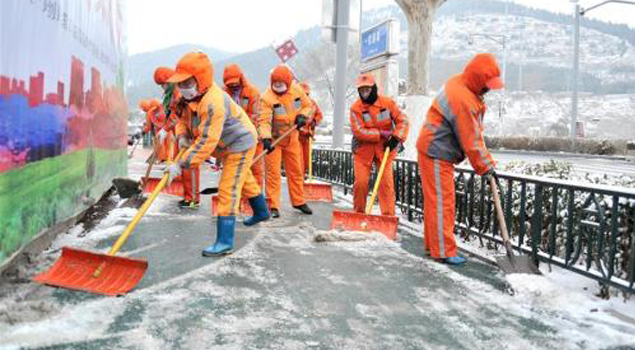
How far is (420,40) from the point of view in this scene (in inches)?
466

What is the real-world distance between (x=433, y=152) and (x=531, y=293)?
1.58 meters

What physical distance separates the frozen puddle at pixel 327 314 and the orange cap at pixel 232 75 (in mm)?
3254

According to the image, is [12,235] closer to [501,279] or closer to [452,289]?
[452,289]

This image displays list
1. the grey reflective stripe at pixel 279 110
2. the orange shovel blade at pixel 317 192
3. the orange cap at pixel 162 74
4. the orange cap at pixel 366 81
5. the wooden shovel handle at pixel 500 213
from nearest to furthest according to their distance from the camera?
1. the wooden shovel handle at pixel 500 213
2. the orange cap at pixel 366 81
3. the grey reflective stripe at pixel 279 110
4. the orange cap at pixel 162 74
5. the orange shovel blade at pixel 317 192

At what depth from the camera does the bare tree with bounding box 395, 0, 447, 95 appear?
1173 centimetres

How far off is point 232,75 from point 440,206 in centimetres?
360

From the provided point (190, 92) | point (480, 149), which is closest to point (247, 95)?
point (190, 92)

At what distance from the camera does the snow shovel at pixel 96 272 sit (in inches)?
166

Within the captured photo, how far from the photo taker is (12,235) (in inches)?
172

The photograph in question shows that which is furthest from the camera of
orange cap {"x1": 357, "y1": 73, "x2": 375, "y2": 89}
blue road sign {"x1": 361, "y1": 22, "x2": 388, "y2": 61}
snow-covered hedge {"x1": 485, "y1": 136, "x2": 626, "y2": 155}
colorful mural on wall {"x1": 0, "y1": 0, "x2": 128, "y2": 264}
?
snow-covered hedge {"x1": 485, "y1": 136, "x2": 626, "y2": 155}

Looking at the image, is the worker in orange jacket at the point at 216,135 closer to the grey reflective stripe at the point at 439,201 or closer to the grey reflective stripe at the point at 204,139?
the grey reflective stripe at the point at 204,139

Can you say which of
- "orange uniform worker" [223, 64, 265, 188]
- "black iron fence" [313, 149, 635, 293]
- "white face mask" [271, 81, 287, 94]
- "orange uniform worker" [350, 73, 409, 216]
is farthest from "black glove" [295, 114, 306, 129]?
"black iron fence" [313, 149, 635, 293]

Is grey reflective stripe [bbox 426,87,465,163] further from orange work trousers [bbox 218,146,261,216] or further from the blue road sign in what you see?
the blue road sign

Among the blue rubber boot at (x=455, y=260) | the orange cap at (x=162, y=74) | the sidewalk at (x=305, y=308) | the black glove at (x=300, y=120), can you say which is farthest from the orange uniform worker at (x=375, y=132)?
the orange cap at (x=162, y=74)
